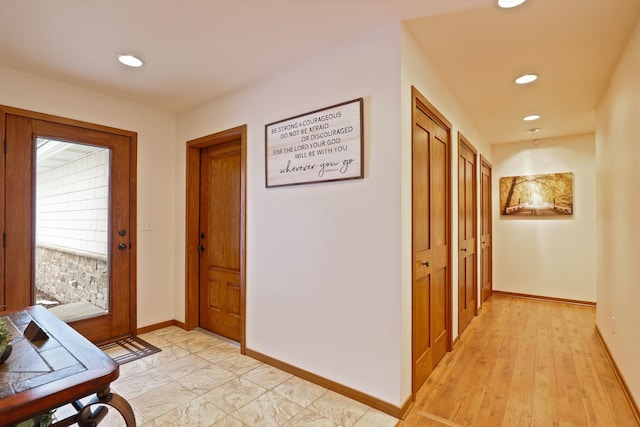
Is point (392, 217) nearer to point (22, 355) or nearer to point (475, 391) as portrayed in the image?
point (475, 391)

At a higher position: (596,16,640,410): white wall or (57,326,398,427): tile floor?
(596,16,640,410): white wall

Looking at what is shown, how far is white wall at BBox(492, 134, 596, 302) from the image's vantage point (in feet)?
15.1

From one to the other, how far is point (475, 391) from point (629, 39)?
2.63 meters

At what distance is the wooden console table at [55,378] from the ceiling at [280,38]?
1.81 meters

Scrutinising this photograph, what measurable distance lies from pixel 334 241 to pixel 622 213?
2.18 metres

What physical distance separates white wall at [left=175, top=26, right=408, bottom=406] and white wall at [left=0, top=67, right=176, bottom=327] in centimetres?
124

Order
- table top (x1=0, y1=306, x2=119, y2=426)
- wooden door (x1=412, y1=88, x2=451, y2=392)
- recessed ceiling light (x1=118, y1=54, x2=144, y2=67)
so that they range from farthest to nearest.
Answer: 1. recessed ceiling light (x1=118, y1=54, x2=144, y2=67)
2. wooden door (x1=412, y1=88, x2=451, y2=392)
3. table top (x1=0, y1=306, x2=119, y2=426)

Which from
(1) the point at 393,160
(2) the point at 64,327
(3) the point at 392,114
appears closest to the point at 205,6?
(3) the point at 392,114

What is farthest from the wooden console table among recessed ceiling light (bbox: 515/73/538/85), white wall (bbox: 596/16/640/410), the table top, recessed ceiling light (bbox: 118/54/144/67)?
recessed ceiling light (bbox: 515/73/538/85)

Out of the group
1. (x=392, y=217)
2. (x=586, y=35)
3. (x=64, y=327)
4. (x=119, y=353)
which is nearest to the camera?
(x=64, y=327)

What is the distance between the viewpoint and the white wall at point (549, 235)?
459 centimetres

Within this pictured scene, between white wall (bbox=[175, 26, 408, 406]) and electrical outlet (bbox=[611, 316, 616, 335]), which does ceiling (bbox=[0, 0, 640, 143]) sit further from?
electrical outlet (bbox=[611, 316, 616, 335])

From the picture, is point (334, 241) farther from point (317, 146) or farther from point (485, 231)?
point (485, 231)

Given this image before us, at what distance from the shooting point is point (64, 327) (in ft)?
4.88
